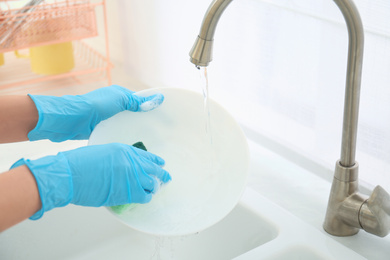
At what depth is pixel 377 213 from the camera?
96 cm

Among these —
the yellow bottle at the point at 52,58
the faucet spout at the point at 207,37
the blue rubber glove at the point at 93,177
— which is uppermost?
the faucet spout at the point at 207,37

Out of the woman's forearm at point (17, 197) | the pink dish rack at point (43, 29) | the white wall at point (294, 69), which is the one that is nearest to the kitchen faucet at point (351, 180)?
the white wall at point (294, 69)

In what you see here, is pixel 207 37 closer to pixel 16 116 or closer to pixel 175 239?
pixel 16 116

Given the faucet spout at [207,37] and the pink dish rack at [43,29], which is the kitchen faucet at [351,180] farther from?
the pink dish rack at [43,29]

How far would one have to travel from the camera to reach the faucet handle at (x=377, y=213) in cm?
95

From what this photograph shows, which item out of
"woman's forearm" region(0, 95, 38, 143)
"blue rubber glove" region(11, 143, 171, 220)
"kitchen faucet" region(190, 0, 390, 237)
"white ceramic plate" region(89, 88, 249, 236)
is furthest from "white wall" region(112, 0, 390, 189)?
"woman's forearm" region(0, 95, 38, 143)

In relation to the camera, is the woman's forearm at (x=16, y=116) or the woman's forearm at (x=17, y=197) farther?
the woman's forearm at (x=16, y=116)

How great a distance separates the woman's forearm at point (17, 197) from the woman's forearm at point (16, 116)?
241mm

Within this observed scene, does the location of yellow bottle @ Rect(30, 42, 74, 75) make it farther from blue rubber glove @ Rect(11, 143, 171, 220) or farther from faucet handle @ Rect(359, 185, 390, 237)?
faucet handle @ Rect(359, 185, 390, 237)

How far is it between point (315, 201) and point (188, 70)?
63 cm

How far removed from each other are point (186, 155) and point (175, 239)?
24cm

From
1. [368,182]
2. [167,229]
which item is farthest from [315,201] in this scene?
[167,229]

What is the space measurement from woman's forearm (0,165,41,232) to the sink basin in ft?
1.28

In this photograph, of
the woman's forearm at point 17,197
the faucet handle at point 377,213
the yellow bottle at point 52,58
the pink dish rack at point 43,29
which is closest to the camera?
the woman's forearm at point 17,197
